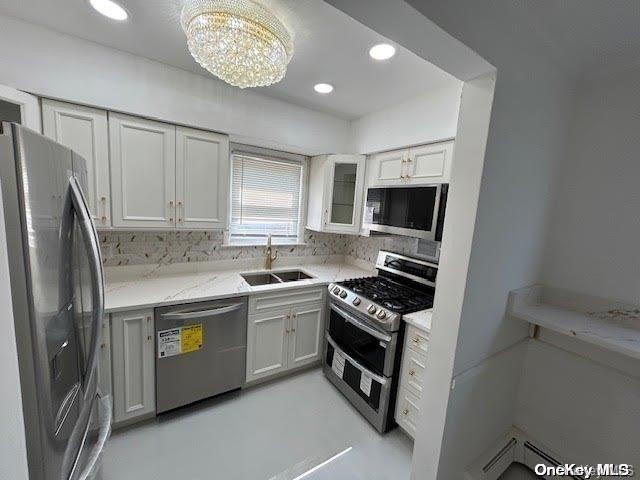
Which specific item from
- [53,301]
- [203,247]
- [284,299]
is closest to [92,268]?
[53,301]

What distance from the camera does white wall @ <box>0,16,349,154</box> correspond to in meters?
1.40

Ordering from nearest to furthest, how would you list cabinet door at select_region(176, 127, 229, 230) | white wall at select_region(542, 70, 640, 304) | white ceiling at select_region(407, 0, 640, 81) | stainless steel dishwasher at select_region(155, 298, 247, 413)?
white ceiling at select_region(407, 0, 640, 81) < white wall at select_region(542, 70, 640, 304) < stainless steel dishwasher at select_region(155, 298, 247, 413) < cabinet door at select_region(176, 127, 229, 230)

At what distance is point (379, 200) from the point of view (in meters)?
2.20

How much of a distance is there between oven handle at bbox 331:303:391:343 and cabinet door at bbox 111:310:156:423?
1.36 meters

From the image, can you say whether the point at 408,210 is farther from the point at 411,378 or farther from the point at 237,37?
the point at 237,37

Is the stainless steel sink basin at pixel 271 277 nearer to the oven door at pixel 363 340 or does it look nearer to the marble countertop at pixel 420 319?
the oven door at pixel 363 340

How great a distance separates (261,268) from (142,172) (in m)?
1.34

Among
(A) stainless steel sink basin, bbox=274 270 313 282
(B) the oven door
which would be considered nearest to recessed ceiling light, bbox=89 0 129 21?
(A) stainless steel sink basin, bbox=274 270 313 282

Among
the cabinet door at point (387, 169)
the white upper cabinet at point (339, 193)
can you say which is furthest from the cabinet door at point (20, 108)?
the cabinet door at point (387, 169)

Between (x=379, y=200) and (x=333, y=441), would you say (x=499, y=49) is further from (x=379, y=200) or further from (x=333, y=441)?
(x=333, y=441)

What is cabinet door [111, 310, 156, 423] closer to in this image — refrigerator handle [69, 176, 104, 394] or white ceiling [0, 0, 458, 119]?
refrigerator handle [69, 176, 104, 394]

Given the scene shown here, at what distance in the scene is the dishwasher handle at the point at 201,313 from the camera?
5.57 ft

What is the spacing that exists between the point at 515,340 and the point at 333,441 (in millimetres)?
1336

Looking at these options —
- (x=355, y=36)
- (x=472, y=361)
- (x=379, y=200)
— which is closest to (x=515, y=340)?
(x=472, y=361)
